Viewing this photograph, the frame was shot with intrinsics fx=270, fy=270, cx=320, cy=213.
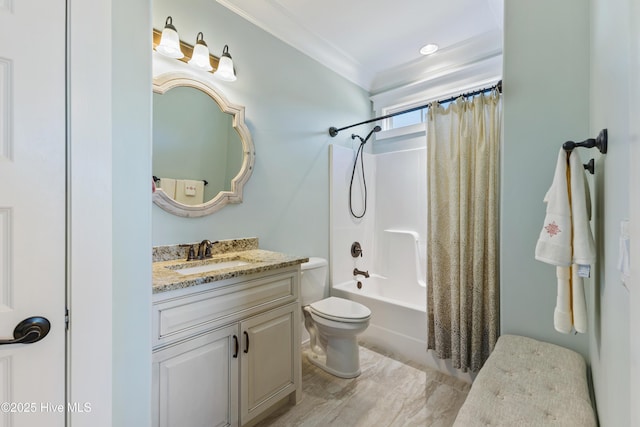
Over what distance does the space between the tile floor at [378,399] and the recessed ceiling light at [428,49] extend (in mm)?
2788

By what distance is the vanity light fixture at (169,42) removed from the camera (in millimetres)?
1514

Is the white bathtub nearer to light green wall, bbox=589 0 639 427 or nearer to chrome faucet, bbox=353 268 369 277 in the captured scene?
chrome faucet, bbox=353 268 369 277

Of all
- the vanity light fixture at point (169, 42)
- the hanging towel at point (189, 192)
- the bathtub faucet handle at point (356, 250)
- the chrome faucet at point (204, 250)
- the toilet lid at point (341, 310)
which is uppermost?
the vanity light fixture at point (169, 42)

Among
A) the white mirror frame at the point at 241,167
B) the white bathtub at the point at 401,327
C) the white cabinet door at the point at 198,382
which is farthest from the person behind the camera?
the white bathtub at the point at 401,327

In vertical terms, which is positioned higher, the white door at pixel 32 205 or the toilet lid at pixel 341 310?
the white door at pixel 32 205

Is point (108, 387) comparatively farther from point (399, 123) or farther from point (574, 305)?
point (399, 123)

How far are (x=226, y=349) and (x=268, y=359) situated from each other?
288 mm

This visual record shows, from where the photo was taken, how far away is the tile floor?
1.59 meters

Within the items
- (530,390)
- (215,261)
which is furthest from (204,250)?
(530,390)

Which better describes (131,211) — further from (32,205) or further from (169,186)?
(169,186)

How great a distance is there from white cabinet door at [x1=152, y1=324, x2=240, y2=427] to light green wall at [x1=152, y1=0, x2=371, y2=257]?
27.5 inches

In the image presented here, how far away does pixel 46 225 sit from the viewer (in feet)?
2.50

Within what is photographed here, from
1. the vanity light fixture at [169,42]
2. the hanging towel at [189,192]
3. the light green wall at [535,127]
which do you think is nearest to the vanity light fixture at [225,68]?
the vanity light fixture at [169,42]

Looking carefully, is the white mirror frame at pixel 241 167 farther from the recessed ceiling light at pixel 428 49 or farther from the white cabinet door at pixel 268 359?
the recessed ceiling light at pixel 428 49
